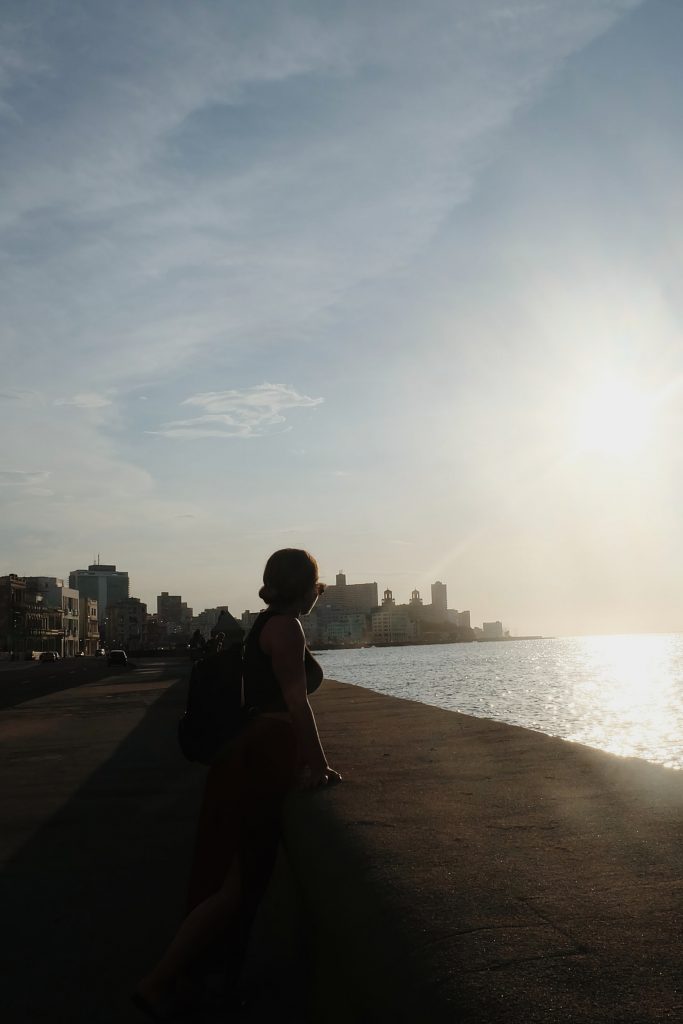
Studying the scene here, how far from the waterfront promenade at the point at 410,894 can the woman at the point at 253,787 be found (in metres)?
0.37

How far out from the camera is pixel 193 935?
365 cm

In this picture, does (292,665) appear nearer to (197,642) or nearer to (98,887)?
(98,887)

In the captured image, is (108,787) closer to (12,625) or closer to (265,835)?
(265,835)

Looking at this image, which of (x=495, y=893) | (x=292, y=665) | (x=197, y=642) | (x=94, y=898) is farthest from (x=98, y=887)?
(x=197, y=642)

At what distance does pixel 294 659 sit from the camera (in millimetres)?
4074

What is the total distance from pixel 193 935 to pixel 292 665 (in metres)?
1.05

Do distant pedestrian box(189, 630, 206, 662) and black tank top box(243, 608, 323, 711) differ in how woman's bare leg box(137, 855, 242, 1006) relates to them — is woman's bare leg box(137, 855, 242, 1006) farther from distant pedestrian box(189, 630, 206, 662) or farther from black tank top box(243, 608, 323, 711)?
distant pedestrian box(189, 630, 206, 662)

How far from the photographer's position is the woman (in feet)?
12.0

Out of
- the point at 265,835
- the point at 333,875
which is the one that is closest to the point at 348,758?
the point at 333,875

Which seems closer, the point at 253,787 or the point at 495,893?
the point at 253,787

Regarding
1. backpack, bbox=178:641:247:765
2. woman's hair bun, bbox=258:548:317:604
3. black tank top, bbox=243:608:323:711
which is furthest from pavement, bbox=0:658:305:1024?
woman's hair bun, bbox=258:548:317:604

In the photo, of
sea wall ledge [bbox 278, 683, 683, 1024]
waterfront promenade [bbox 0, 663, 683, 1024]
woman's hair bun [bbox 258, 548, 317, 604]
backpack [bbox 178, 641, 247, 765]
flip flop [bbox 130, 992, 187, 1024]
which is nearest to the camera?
sea wall ledge [bbox 278, 683, 683, 1024]

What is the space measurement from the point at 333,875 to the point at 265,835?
1152mm

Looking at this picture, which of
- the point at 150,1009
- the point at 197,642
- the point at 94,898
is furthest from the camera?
the point at 197,642
